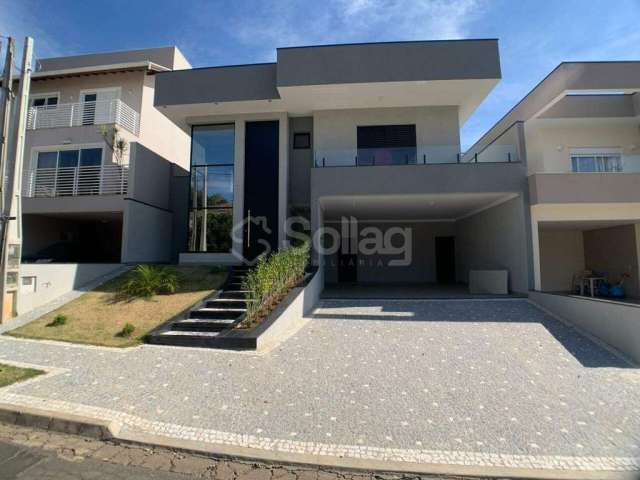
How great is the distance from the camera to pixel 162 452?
11.5 ft

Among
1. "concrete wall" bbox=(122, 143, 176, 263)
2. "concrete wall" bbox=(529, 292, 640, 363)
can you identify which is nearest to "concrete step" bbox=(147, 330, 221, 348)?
"concrete wall" bbox=(122, 143, 176, 263)

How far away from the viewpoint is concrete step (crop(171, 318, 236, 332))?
24.3 feet

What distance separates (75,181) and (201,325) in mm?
10119

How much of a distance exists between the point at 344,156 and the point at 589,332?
798cm

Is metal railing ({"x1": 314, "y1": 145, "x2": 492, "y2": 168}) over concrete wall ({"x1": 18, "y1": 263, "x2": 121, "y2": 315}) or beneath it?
over

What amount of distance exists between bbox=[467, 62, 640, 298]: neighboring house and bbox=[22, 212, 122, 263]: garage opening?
1549cm

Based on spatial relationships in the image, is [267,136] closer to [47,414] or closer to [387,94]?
[387,94]

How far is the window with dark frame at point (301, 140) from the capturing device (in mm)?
13719

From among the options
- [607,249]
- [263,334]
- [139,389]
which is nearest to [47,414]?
[139,389]

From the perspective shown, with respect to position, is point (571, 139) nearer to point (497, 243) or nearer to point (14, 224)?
point (497, 243)

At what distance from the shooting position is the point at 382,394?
473 centimetres

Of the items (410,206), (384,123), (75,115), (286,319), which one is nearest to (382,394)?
(286,319)

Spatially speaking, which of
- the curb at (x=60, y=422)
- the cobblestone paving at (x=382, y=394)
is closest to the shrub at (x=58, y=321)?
the cobblestone paving at (x=382, y=394)

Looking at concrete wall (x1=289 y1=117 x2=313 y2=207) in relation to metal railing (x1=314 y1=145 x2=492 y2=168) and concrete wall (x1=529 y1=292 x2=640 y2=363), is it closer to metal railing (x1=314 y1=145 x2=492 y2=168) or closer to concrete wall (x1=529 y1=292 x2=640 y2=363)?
metal railing (x1=314 y1=145 x2=492 y2=168)
